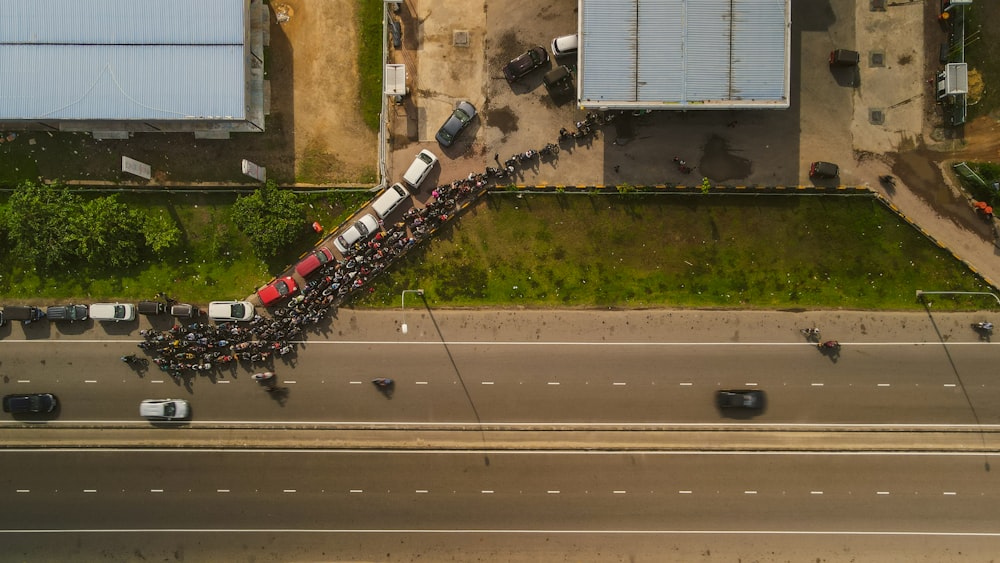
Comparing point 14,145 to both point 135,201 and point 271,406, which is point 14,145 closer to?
point 135,201

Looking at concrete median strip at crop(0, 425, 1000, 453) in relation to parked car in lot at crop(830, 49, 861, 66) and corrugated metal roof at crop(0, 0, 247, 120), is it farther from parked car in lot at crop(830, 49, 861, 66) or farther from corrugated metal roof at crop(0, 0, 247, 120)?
parked car in lot at crop(830, 49, 861, 66)

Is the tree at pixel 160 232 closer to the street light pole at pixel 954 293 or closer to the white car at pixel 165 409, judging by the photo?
the white car at pixel 165 409

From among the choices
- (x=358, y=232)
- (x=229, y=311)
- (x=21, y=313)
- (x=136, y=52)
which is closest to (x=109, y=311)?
(x=21, y=313)

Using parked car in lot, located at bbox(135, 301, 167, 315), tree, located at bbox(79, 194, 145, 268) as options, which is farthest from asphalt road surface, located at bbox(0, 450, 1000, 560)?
tree, located at bbox(79, 194, 145, 268)

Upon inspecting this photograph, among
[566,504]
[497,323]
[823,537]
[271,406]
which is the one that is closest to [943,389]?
[823,537]

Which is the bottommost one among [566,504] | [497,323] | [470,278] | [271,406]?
[566,504]

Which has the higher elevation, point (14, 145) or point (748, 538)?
point (14, 145)
